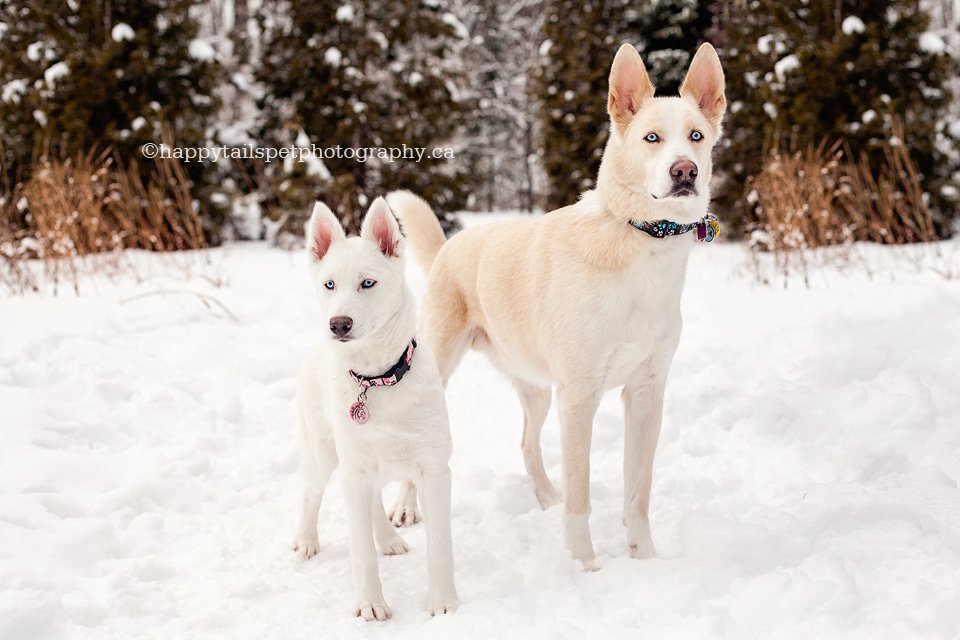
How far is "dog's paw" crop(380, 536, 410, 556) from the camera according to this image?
9.91 ft

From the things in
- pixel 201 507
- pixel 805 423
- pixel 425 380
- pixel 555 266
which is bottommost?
pixel 201 507

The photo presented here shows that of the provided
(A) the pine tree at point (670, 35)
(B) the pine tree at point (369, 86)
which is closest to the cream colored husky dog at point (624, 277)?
(B) the pine tree at point (369, 86)

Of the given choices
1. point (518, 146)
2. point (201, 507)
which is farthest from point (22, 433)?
point (518, 146)

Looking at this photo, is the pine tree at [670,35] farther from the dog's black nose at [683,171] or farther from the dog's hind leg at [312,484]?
the dog's hind leg at [312,484]

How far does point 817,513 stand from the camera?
2.83 m

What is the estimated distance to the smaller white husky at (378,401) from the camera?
2463mm

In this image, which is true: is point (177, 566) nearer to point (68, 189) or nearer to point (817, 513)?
Result: point (817, 513)

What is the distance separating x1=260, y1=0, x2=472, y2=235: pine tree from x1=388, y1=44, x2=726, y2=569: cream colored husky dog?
761cm

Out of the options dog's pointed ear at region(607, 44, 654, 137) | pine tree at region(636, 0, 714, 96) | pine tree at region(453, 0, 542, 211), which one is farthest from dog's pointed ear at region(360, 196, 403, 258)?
pine tree at region(453, 0, 542, 211)

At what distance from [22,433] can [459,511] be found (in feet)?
7.49

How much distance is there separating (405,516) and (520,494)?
54 centimetres

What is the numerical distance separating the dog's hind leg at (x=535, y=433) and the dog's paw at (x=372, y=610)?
3.64 ft

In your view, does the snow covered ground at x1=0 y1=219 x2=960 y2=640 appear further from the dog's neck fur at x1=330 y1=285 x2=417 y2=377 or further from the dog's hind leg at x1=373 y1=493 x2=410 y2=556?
the dog's neck fur at x1=330 y1=285 x2=417 y2=377

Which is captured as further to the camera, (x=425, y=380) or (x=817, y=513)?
(x=817, y=513)
